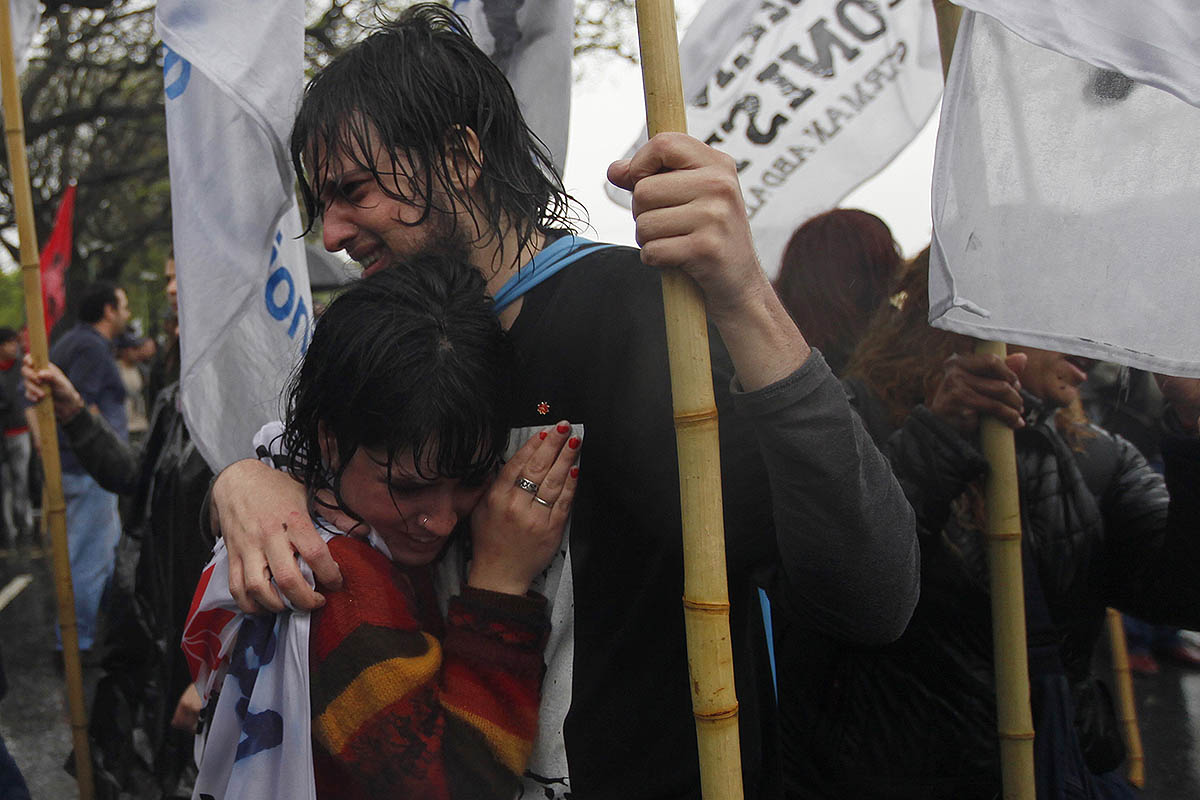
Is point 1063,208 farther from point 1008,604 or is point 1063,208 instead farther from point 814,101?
point 814,101

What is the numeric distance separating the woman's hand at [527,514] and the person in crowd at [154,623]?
1631 millimetres

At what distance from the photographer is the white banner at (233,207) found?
74.9 inches

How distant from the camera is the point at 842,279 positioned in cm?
274

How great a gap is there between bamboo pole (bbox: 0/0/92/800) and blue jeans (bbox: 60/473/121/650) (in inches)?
124

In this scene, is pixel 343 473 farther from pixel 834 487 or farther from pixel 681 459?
pixel 834 487

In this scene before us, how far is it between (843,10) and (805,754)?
1985 mm

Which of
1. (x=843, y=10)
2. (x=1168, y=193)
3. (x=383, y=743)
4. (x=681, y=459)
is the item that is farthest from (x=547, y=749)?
(x=843, y=10)

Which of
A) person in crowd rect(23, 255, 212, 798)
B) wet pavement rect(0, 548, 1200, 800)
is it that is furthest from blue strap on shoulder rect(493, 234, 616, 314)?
wet pavement rect(0, 548, 1200, 800)

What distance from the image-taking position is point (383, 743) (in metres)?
1.18

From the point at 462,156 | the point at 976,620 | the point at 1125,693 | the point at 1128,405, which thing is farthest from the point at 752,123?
the point at 1125,693

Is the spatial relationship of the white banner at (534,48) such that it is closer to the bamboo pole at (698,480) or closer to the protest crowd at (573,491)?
the protest crowd at (573,491)

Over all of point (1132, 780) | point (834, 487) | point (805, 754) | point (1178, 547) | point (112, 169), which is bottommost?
point (1132, 780)

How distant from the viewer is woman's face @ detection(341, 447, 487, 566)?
1257 millimetres

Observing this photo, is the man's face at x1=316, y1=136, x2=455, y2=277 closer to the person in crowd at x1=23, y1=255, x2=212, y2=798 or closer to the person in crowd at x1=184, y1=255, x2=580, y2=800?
the person in crowd at x1=184, y1=255, x2=580, y2=800
